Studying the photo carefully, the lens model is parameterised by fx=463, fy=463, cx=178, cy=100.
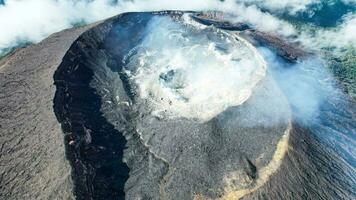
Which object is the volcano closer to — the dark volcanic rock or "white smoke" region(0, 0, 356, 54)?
the dark volcanic rock

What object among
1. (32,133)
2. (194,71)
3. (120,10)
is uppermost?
(32,133)

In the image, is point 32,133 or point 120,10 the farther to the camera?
point 120,10

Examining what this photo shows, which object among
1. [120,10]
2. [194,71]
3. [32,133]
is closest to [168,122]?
[194,71]

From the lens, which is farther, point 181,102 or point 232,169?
point 181,102

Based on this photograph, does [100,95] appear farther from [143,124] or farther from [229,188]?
[229,188]

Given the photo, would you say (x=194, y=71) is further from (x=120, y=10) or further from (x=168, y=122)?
(x=120, y=10)

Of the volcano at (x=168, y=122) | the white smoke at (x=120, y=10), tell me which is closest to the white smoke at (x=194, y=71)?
the volcano at (x=168, y=122)

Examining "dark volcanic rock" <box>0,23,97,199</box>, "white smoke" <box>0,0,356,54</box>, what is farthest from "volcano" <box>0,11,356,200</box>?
"white smoke" <box>0,0,356,54</box>

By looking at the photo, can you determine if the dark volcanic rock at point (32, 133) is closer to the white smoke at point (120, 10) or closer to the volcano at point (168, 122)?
the volcano at point (168, 122)

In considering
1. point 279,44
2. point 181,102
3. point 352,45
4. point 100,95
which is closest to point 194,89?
point 181,102
